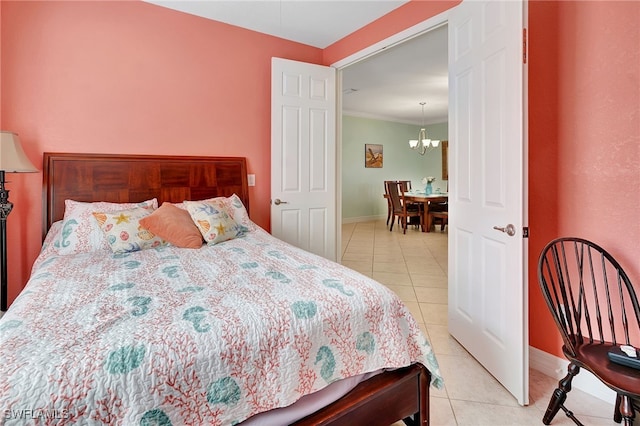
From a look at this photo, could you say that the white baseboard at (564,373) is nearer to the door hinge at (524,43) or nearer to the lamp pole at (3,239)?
the door hinge at (524,43)

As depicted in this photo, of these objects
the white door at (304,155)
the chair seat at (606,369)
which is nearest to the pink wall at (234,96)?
the white door at (304,155)

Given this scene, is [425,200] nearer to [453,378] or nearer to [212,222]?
[453,378]

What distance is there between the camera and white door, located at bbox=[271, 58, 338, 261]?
10.9 feet

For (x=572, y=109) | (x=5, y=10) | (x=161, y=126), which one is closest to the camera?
(x=572, y=109)

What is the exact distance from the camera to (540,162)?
2041mm

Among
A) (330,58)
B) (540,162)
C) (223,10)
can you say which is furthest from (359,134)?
(540,162)

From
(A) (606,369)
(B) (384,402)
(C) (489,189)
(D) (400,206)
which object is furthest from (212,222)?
(D) (400,206)

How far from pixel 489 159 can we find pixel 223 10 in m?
2.50

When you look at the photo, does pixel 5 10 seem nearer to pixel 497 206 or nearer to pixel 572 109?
pixel 497 206

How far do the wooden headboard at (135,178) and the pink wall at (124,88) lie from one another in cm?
8

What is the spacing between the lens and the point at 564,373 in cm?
197

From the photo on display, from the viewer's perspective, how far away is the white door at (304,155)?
3316mm

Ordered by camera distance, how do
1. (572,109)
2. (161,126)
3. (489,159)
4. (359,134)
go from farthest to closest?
(359,134) → (161,126) → (489,159) → (572,109)

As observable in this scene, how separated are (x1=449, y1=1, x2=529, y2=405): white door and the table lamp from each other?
2.78 m
